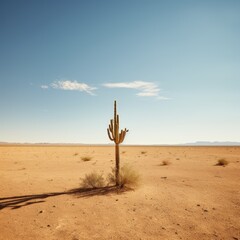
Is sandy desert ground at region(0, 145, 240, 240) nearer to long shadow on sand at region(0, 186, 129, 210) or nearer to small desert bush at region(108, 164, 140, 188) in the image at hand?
long shadow on sand at region(0, 186, 129, 210)

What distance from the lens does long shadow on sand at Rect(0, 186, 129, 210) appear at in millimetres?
7970

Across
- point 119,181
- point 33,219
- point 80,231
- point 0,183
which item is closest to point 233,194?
point 119,181

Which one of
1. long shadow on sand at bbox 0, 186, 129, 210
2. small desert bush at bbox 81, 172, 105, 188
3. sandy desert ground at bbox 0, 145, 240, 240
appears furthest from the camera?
small desert bush at bbox 81, 172, 105, 188

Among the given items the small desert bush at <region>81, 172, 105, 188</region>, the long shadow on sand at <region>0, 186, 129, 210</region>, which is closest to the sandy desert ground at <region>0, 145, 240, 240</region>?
the long shadow on sand at <region>0, 186, 129, 210</region>

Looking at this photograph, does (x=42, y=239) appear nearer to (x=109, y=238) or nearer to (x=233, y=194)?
(x=109, y=238)

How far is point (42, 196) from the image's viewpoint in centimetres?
912

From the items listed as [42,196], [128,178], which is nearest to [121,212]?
[128,178]

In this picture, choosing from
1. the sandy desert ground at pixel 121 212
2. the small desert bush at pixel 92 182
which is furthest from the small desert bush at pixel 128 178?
the small desert bush at pixel 92 182

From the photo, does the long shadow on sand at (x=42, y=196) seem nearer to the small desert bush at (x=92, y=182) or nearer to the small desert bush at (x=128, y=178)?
the small desert bush at (x=92, y=182)

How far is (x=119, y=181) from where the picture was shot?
10.6m

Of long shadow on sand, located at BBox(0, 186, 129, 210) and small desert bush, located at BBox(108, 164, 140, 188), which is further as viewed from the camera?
small desert bush, located at BBox(108, 164, 140, 188)

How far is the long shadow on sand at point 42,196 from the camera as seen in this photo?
26.1 ft

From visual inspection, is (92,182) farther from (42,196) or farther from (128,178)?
(42,196)

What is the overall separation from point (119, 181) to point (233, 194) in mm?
4636
